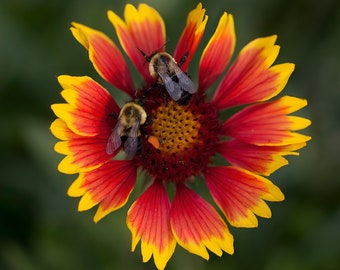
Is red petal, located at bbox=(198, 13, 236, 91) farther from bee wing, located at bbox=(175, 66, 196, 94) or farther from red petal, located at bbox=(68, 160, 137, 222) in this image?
red petal, located at bbox=(68, 160, 137, 222)

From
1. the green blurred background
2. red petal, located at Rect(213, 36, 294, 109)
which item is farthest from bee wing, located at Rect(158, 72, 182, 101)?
the green blurred background

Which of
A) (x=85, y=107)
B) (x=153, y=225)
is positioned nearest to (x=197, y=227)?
(x=153, y=225)

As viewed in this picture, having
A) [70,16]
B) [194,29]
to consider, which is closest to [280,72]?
[194,29]

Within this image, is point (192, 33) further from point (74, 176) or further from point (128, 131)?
point (74, 176)

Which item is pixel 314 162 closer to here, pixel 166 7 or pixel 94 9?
pixel 166 7

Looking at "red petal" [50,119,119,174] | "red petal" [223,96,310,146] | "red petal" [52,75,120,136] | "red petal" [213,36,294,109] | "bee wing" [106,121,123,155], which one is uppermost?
"red petal" [213,36,294,109]
